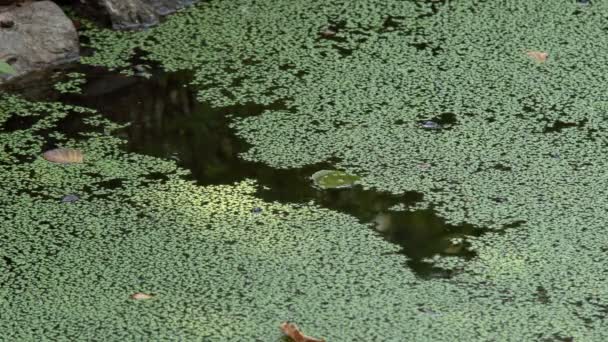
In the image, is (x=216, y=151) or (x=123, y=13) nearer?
(x=216, y=151)

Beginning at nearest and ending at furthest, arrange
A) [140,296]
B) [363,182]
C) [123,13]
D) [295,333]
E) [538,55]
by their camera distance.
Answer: [295,333] → [140,296] → [363,182] → [538,55] → [123,13]

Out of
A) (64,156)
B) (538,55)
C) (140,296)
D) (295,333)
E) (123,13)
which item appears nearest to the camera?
(295,333)

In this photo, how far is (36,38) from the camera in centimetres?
329

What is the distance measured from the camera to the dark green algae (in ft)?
7.06

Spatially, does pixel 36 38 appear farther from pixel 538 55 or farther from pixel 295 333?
pixel 295 333

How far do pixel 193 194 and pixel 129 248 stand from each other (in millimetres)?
266

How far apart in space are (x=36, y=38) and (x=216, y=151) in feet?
2.64

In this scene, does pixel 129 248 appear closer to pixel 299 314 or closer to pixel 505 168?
pixel 299 314

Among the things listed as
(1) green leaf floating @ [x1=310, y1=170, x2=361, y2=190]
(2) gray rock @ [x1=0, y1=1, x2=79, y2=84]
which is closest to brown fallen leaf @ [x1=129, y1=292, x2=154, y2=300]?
(1) green leaf floating @ [x1=310, y1=170, x2=361, y2=190]

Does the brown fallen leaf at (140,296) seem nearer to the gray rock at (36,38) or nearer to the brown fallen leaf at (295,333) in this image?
the brown fallen leaf at (295,333)

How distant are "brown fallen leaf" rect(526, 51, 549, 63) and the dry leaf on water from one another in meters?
1.32

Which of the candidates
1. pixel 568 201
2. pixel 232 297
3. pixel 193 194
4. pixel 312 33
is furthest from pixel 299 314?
pixel 312 33

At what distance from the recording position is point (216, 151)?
2.81 metres

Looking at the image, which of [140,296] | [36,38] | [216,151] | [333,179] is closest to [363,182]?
[333,179]
